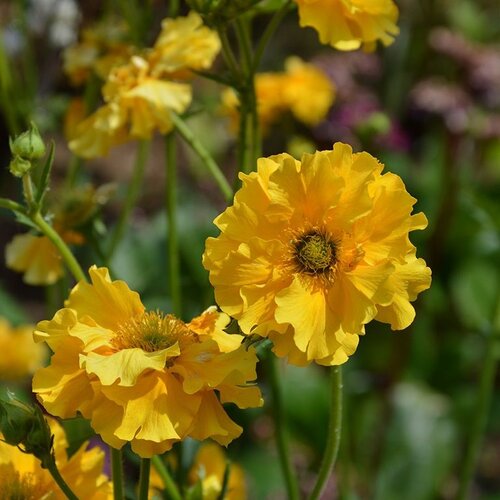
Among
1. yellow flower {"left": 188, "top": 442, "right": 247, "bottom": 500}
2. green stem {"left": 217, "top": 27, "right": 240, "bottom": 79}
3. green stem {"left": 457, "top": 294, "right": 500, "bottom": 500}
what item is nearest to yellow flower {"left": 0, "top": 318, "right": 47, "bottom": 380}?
yellow flower {"left": 188, "top": 442, "right": 247, "bottom": 500}

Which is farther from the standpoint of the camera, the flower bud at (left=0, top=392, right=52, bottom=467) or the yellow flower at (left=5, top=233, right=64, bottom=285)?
the yellow flower at (left=5, top=233, right=64, bottom=285)

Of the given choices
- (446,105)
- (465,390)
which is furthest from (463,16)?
(465,390)

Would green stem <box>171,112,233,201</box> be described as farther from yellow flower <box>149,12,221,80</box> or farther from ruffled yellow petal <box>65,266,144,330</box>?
ruffled yellow petal <box>65,266,144,330</box>

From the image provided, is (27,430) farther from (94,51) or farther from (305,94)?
(305,94)

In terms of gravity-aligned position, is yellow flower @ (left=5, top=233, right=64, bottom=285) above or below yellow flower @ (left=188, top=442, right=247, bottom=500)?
above

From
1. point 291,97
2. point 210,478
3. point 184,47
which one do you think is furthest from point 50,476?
point 291,97

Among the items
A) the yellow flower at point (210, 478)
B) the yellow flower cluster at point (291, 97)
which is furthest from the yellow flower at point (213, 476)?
the yellow flower cluster at point (291, 97)

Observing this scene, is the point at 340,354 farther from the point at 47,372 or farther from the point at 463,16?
the point at 463,16

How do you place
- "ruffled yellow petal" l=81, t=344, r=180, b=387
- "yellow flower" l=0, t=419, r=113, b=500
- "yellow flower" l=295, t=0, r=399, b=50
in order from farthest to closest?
"yellow flower" l=295, t=0, r=399, b=50 → "yellow flower" l=0, t=419, r=113, b=500 → "ruffled yellow petal" l=81, t=344, r=180, b=387

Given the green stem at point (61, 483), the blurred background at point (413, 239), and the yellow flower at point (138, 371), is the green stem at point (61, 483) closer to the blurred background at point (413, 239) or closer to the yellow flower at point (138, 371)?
the yellow flower at point (138, 371)
